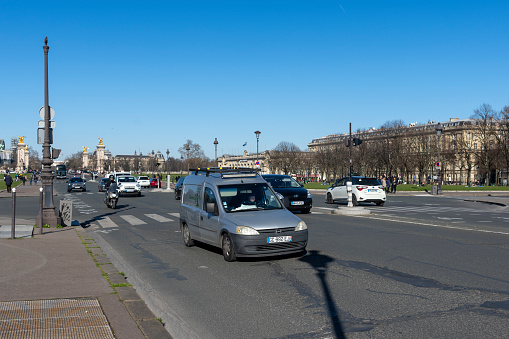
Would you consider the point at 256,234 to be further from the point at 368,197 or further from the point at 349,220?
the point at 368,197

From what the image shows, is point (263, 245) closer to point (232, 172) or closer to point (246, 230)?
point (246, 230)

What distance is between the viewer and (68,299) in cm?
661

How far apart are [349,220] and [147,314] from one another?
13327 mm

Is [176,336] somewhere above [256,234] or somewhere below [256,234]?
below

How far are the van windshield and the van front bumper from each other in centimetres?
103

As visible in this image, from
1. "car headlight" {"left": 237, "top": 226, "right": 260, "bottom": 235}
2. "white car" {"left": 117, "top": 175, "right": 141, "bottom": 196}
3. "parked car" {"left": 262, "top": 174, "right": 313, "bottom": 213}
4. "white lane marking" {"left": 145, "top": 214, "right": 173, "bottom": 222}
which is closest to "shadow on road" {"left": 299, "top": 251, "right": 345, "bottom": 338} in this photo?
"car headlight" {"left": 237, "top": 226, "right": 260, "bottom": 235}

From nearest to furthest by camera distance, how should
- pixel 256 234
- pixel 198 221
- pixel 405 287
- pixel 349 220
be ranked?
pixel 405 287 < pixel 256 234 < pixel 198 221 < pixel 349 220

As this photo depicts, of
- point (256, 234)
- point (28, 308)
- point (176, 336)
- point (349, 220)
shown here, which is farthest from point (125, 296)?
point (349, 220)

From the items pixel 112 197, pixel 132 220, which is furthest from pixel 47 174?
pixel 112 197

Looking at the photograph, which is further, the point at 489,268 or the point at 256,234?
the point at 256,234

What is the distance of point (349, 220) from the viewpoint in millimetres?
18500

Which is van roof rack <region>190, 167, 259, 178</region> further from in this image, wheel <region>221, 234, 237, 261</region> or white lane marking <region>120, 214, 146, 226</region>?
white lane marking <region>120, 214, 146, 226</region>

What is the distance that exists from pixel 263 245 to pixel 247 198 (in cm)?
151

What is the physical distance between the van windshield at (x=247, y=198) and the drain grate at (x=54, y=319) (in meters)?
4.28
